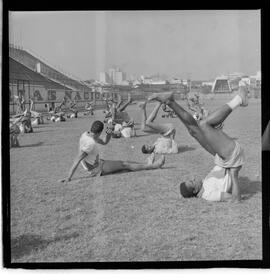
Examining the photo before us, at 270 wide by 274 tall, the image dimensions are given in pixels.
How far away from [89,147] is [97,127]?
0.17m

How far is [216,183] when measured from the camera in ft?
12.7

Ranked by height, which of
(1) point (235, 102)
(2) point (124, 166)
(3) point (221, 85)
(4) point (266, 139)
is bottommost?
(2) point (124, 166)

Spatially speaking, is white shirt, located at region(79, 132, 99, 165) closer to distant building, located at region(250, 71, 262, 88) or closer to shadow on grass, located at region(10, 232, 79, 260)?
shadow on grass, located at region(10, 232, 79, 260)

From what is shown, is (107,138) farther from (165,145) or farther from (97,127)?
(165,145)

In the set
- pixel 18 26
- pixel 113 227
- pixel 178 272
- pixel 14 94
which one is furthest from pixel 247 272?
pixel 18 26

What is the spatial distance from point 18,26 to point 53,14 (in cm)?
28

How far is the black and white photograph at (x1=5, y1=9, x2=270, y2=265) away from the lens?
3795 millimetres

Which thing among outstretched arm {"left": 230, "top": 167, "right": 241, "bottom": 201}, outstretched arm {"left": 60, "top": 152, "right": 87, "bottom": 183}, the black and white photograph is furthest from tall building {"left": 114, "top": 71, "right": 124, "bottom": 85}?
outstretched arm {"left": 230, "top": 167, "right": 241, "bottom": 201}

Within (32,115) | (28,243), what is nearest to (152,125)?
(32,115)

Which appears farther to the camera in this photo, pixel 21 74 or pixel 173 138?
pixel 173 138

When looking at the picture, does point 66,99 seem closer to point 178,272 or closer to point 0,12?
point 0,12

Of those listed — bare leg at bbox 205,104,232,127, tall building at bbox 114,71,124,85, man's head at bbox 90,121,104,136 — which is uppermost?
tall building at bbox 114,71,124,85

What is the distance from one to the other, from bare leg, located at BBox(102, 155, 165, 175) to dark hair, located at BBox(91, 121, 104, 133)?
247 millimetres
